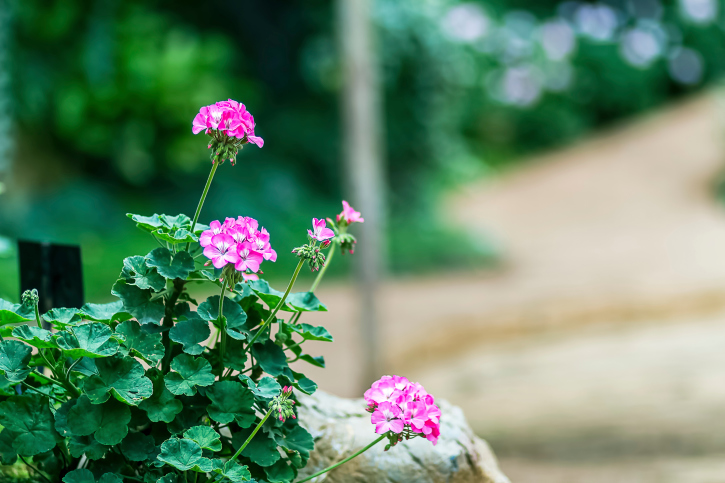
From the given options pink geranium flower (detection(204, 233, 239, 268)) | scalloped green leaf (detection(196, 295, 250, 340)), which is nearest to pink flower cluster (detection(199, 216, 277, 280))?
pink geranium flower (detection(204, 233, 239, 268))

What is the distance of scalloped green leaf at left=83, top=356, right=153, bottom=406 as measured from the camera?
98 cm

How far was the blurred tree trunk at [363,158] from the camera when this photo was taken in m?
4.84

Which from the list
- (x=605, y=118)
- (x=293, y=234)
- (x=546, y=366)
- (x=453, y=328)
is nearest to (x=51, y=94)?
(x=293, y=234)

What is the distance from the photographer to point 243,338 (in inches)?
40.6

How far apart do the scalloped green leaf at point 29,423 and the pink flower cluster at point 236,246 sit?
0.37m

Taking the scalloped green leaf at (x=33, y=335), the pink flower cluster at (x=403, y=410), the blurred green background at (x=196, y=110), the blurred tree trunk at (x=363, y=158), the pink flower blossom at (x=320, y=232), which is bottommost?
the scalloped green leaf at (x=33, y=335)

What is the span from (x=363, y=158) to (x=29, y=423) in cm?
404

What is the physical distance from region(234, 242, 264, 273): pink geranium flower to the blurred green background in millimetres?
5463

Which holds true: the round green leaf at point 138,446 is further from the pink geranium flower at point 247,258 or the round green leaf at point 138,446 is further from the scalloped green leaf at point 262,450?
the pink geranium flower at point 247,258

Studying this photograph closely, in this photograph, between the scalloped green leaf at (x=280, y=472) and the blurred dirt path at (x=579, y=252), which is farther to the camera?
the blurred dirt path at (x=579, y=252)

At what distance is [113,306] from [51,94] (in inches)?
312

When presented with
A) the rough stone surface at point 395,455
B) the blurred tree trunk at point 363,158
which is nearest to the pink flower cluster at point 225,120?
the rough stone surface at point 395,455

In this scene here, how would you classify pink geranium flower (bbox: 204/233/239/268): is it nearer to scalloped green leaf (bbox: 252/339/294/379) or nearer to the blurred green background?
scalloped green leaf (bbox: 252/339/294/379)

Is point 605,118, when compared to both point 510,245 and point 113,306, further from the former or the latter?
point 113,306
